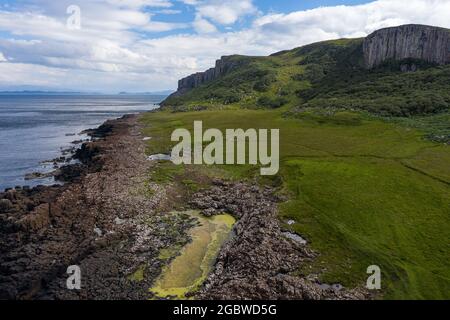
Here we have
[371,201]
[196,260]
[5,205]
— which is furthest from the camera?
[5,205]

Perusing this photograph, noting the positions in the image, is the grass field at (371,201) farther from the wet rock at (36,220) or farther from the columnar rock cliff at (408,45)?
the columnar rock cliff at (408,45)

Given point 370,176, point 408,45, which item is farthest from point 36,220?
point 408,45

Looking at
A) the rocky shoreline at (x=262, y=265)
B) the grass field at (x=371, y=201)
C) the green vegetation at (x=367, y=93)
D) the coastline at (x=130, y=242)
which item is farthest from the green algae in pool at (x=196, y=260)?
the green vegetation at (x=367, y=93)

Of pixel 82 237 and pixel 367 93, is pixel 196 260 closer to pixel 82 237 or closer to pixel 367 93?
pixel 82 237

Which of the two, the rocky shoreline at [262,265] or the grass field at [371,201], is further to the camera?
the grass field at [371,201]

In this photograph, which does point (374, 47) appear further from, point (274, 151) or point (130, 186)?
point (130, 186)
